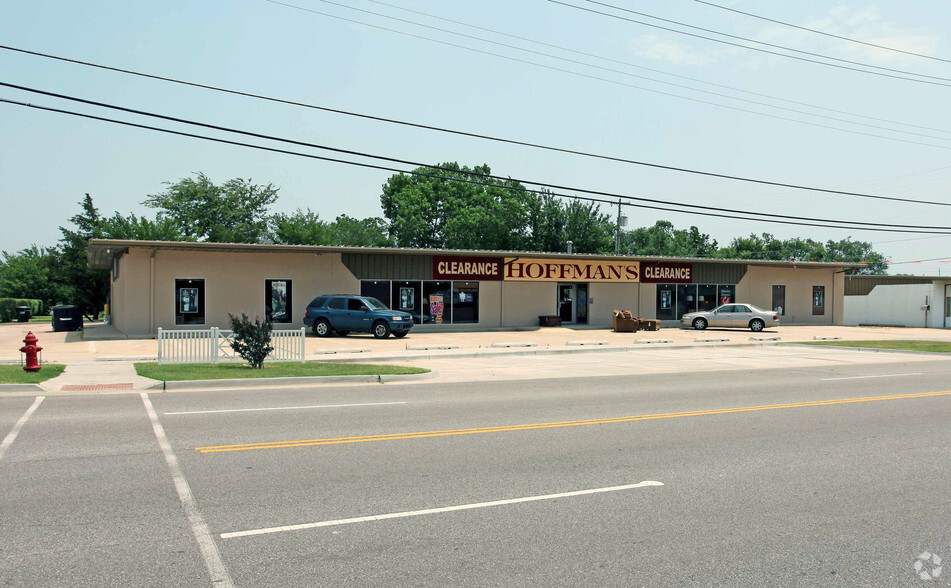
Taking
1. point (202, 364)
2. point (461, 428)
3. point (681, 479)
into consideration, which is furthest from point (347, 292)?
point (681, 479)

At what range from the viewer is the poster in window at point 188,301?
3053cm

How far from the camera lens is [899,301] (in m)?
49.2

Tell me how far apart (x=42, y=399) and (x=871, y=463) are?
40.5 feet

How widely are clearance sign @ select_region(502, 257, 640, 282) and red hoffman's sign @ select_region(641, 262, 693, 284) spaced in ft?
2.04

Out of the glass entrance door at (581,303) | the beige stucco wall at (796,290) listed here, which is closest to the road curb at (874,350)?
the glass entrance door at (581,303)

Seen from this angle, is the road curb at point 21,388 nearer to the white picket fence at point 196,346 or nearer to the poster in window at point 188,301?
the white picket fence at point 196,346

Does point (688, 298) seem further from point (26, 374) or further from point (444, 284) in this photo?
point (26, 374)

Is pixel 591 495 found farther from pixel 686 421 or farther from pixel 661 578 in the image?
pixel 686 421

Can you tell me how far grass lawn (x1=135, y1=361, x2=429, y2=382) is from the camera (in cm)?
1515

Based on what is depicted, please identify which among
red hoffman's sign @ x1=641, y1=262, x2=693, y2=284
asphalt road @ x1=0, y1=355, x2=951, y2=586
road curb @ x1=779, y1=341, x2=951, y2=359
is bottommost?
road curb @ x1=779, y1=341, x2=951, y2=359

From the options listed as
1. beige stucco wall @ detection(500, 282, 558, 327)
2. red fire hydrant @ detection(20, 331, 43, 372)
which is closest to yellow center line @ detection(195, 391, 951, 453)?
red fire hydrant @ detection(20, 331, 43, 372)

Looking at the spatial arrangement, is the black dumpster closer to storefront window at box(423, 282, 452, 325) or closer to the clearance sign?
storefront window at box(423, 282, 452, 325)

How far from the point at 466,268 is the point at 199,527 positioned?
1184 inches

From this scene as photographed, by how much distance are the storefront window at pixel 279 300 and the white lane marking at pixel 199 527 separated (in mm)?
24094
